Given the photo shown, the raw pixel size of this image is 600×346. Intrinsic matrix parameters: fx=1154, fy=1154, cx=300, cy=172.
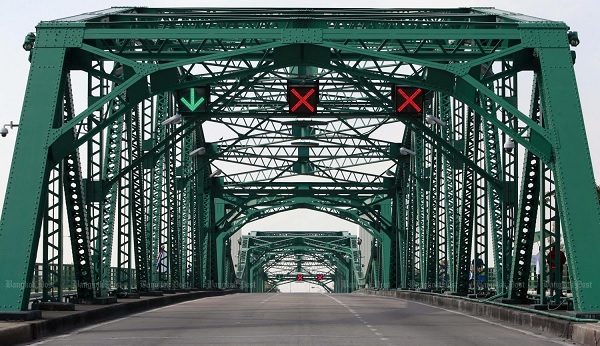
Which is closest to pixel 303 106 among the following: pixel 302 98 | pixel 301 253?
pixel 302 98

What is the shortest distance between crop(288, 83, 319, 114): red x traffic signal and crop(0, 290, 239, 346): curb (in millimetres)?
6831

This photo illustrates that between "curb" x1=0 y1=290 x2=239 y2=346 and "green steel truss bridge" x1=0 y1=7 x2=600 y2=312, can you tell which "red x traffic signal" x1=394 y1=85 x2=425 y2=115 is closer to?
"green steel truss bridge" x1=0 y1=7 x2=600 y2=312

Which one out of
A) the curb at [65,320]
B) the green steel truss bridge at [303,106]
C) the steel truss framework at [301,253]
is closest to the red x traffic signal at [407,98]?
the green steel truss bridge at [303,106]

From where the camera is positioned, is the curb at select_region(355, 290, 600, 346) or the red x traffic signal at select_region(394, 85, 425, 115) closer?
the curb at select_region(355, 290, 600, 346)

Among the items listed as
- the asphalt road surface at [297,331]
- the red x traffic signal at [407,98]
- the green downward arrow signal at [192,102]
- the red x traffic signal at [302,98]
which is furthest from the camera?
the green downward arrow signal at [192,102]

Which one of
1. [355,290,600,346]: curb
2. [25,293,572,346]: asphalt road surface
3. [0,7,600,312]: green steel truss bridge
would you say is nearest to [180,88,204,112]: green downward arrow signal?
[0,7,600,312]: green steel truss bridge

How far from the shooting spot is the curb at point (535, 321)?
1883 centimetres

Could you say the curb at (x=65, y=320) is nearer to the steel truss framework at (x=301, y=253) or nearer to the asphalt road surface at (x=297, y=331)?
the asphalt road surface at (x=297, y=331)

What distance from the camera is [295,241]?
11994 cm

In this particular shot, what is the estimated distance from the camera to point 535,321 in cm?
2314

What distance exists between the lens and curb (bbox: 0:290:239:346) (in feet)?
61.9

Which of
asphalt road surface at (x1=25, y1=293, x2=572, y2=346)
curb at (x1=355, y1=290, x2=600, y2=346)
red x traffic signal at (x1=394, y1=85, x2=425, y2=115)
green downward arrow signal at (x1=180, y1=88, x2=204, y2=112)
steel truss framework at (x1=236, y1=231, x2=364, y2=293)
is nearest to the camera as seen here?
curb at (x1=355, y1=290, x2=600, y2=346)

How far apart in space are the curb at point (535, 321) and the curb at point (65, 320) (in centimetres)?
919

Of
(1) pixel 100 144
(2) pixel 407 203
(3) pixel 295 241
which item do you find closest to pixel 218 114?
(1) pixel 100 144
